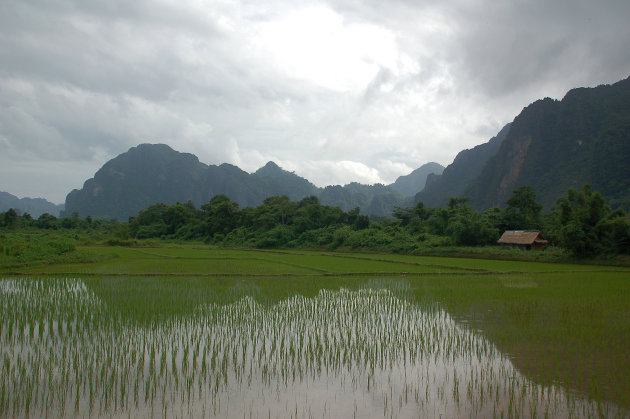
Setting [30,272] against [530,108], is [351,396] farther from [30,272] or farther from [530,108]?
[530,108]

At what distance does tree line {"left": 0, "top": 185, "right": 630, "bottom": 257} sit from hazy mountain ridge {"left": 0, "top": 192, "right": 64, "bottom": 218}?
92048 mm

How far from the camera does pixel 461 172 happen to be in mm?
78250

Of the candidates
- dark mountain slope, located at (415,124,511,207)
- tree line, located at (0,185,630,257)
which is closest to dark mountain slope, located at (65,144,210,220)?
tree line, located at (0,185,630,257)

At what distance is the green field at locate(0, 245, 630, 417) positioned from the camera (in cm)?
345

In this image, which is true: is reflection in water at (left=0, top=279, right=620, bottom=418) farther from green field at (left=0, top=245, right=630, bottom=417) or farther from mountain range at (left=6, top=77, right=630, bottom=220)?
mountain range at (left=6, top=77, right=630, bottom=220)

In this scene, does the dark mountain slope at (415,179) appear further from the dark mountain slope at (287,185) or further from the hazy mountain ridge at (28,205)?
the hazy mountain ridge at (28,205)

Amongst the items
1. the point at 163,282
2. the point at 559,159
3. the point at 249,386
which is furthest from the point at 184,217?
the point at 559,159

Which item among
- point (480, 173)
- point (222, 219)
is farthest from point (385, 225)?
point (480, 173)

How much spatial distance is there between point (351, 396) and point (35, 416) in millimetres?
2588

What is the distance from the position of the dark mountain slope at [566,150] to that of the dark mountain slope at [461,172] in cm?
1121

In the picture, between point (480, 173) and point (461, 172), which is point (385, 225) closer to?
point (480, 173)

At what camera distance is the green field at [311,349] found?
345cm

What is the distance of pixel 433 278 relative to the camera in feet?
39.3

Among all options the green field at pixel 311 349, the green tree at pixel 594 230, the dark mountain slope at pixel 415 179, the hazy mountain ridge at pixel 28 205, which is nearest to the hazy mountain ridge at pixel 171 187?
the dark mountain slope at pixel 415 179
